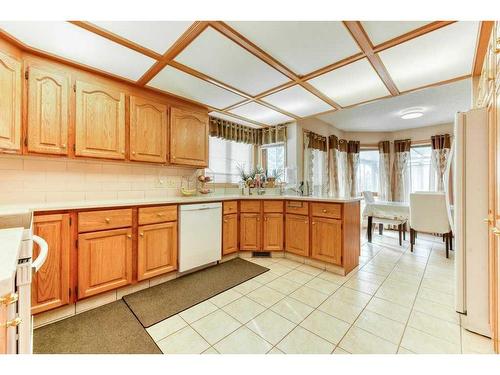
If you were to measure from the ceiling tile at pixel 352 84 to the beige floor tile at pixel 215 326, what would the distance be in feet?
8.15

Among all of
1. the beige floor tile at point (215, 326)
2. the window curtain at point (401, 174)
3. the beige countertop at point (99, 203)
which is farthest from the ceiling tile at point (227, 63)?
the window curtain at point (401, 174)

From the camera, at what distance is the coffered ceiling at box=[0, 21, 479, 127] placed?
1.51 meters

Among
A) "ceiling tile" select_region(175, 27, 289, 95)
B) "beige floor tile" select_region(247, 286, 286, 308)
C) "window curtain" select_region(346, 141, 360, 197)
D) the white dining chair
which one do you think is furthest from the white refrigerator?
"window curtain" select_region(346, 141, 360, 197)

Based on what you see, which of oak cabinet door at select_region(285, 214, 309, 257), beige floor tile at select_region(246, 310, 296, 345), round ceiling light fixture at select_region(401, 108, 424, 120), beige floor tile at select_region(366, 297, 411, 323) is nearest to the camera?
beige floor tile at select_region(246, 310, 296, 345)

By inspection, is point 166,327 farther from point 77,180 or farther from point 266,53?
point 266,53

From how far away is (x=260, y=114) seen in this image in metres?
3.37

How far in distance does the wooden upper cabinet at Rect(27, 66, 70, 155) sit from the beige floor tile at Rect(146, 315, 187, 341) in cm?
171

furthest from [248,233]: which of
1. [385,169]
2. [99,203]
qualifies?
[385,169]

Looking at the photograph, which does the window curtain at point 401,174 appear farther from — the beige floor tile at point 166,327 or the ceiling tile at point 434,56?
the beige floor tile at point 166,327

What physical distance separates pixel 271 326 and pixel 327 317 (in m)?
0.47

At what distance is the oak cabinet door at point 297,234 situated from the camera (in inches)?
108

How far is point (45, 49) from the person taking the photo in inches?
67.2

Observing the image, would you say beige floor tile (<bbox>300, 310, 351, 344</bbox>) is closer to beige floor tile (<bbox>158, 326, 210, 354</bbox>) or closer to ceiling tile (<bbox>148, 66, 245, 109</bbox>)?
beige floor tile (<bbox>158, 326, 210, 354</bbox>)

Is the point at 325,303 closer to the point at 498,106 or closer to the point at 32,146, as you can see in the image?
the point at 498,106
